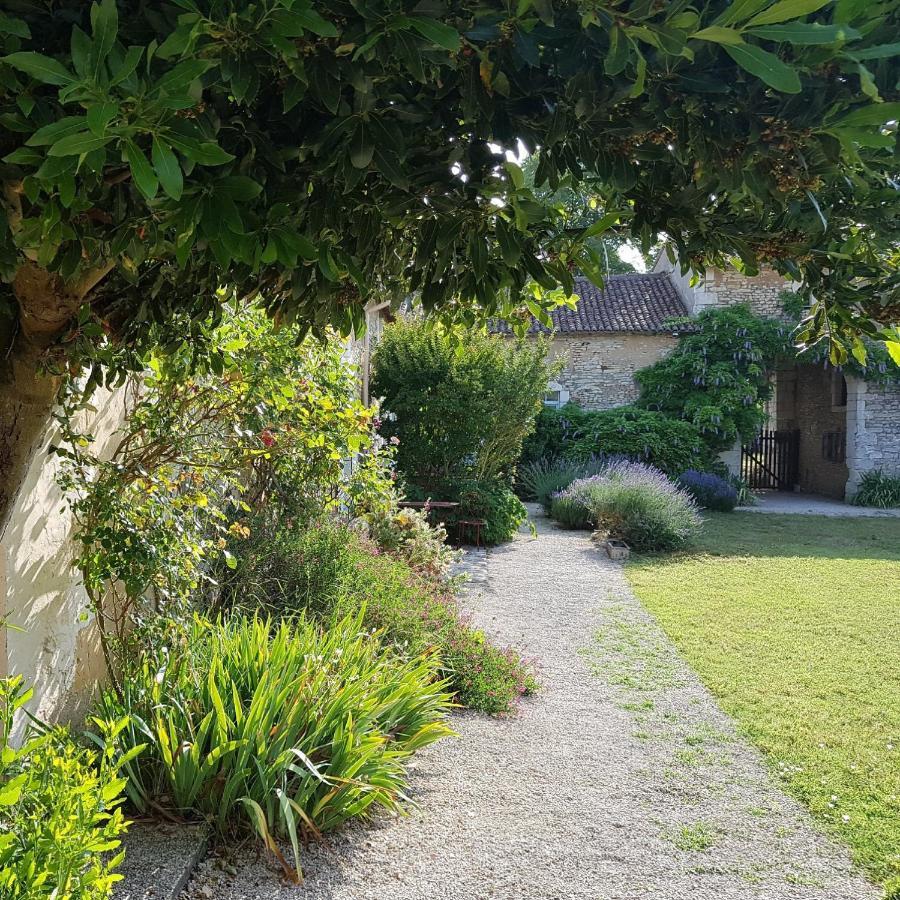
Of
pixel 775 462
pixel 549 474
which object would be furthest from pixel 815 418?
pixel 549 474

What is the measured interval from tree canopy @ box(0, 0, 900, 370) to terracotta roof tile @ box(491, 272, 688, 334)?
51.6 ft

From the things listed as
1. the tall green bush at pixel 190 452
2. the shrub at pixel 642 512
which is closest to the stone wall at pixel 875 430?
the shrub at pixel 642 512

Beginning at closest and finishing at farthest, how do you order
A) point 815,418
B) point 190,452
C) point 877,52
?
1. point 877,52
2. point 190,452
3. point 815,418

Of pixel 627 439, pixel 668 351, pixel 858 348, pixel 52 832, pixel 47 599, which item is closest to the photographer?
pixel 858 348

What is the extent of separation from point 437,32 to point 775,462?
79.2 feet

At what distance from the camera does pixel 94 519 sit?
3160 mm

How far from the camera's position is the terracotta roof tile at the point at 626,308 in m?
18.5

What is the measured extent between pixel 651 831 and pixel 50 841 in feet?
8.79

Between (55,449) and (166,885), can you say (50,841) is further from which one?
(55,449)

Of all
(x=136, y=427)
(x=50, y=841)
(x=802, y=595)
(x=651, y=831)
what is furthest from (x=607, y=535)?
(x=50, y=841)

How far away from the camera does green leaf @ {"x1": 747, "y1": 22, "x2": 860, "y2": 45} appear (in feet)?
2.77

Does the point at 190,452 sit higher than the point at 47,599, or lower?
higher

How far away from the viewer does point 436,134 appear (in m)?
1.25

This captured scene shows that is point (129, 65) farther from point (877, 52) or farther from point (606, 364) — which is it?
point (606, 364)
